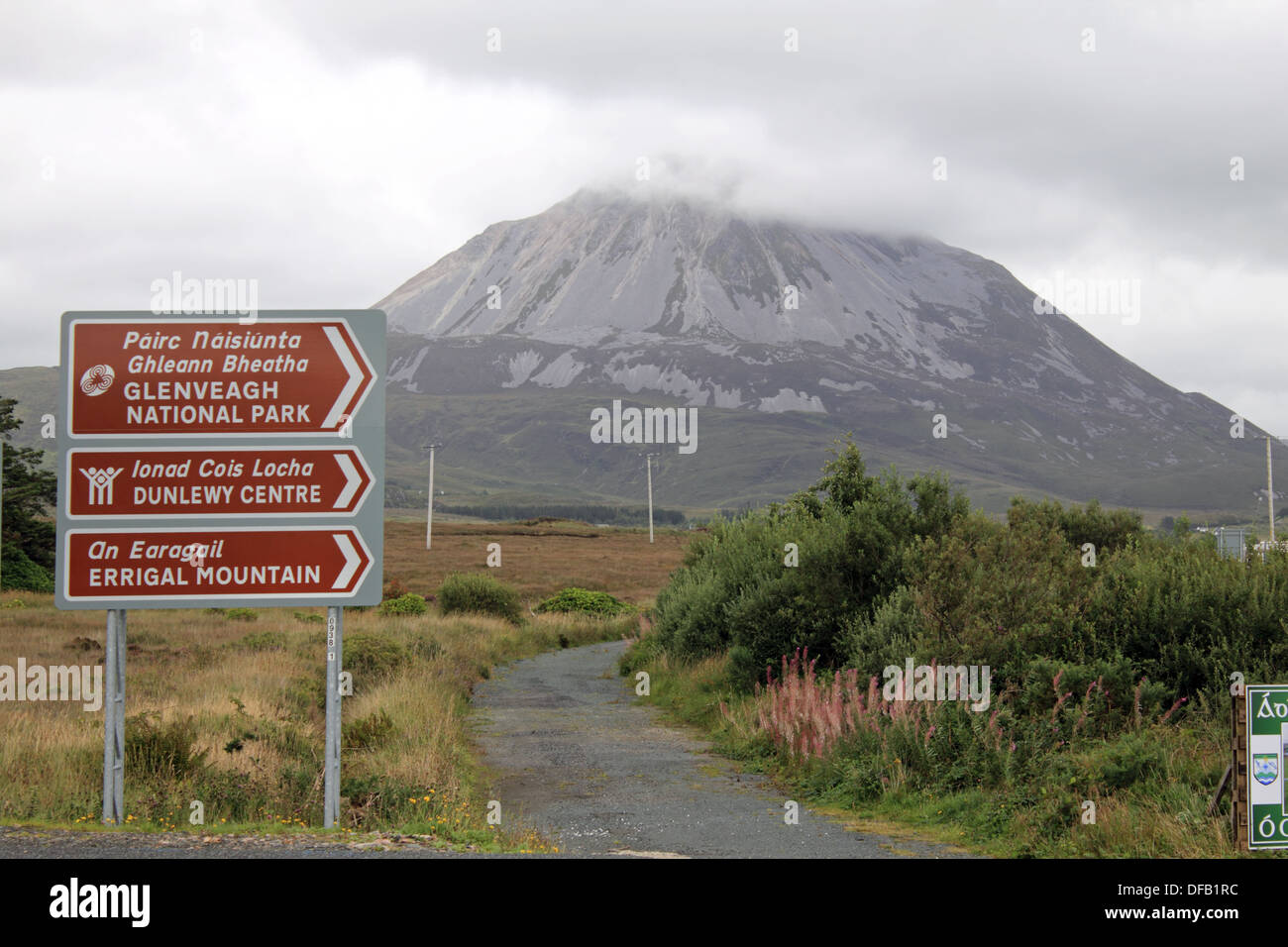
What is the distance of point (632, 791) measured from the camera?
12.4 meters

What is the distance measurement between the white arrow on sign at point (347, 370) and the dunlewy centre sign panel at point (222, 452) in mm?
13

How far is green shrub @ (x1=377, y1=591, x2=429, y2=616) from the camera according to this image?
38.9 m

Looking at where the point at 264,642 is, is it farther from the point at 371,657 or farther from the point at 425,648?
the point at 371,657

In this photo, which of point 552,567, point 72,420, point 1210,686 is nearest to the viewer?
point 72,420

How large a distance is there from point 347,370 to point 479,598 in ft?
103

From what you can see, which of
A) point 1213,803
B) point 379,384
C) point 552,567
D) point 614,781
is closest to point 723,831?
point 614,781

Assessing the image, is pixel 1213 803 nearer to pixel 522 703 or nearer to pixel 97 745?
pixel 97 745

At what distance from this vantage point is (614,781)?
42.9ft

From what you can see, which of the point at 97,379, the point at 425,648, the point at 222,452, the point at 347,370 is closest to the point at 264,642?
the point at 425,648

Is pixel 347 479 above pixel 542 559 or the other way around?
above

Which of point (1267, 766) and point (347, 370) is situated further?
point (347, 370)

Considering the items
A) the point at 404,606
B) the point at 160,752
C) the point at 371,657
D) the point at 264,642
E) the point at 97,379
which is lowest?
the point at 404,606

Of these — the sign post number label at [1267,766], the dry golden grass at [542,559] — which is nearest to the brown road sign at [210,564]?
the sign post number label at [1267,766]
